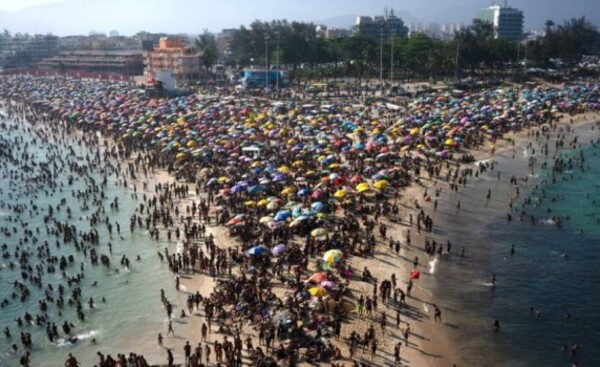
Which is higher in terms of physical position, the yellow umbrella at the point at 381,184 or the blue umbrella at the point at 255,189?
the yellow umbrella at the point at 381,184

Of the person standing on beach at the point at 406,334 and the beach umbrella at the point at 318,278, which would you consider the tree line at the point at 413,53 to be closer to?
the beach umbrella at the point at 318,278

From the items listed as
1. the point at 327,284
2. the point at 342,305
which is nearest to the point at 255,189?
the point at 327,284

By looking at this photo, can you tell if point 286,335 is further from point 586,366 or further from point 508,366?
point 586,366

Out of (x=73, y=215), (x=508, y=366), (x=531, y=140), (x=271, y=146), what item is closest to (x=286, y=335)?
(x=508, y=366)

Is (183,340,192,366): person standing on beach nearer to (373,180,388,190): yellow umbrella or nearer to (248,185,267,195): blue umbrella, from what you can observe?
(248,185,267,195): blue umbrella

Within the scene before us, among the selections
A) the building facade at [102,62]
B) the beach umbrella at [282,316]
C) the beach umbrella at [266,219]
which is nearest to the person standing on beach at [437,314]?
the beach umbrella at [282,316]

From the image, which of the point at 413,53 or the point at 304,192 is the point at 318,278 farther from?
the point at 413,53
